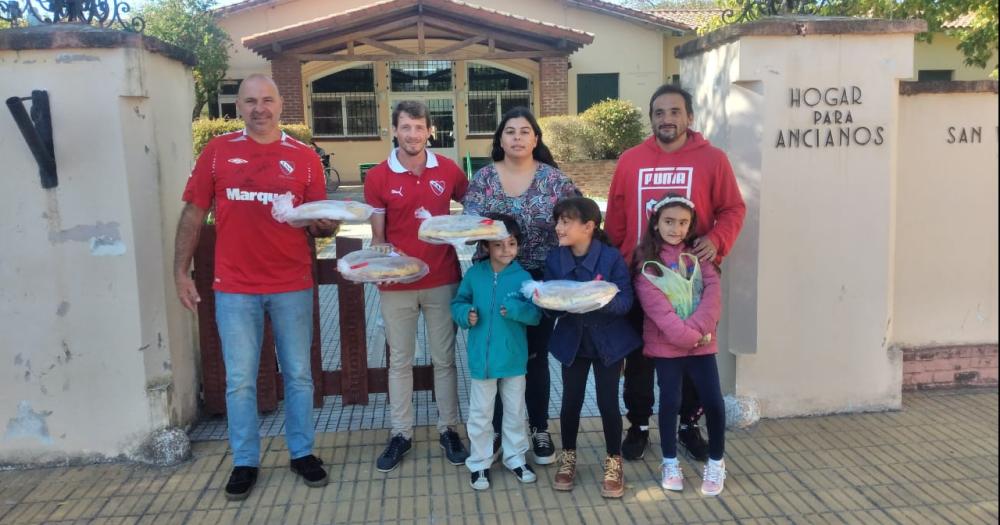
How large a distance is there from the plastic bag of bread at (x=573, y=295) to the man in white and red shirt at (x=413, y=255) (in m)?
0.66

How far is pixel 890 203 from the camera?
4.34 m

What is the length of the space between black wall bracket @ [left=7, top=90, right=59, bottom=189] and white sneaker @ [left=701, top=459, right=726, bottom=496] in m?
3.64

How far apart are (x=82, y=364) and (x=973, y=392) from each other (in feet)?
17.7

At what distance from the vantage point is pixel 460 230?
330cm

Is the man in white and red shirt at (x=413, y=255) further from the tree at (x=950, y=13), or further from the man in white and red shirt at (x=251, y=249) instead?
the tree at (x=950, y=13)

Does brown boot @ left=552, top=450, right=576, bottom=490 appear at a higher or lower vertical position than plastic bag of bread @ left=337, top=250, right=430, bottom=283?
lower

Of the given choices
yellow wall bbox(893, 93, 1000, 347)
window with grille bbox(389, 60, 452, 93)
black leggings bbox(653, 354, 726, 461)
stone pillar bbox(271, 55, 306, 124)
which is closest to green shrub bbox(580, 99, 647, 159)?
window with grille bbox(389, 60, 452, 93)

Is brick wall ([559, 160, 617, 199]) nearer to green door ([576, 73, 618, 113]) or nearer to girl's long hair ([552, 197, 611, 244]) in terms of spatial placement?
green door ([576, 73, 618, 113])

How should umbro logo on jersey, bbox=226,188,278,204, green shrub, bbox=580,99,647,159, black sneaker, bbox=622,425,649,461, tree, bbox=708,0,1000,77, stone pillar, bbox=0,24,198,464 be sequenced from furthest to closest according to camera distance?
1. green shrub, bbox=580,99,647,159
2. tree, bbox=708,0,1000,77
3. black sneaker, bbox=622,425,649,461
4. stone pillar, bbox=0,24,198,464
5. umbro logo on jersey, bbox=226,188,278,204

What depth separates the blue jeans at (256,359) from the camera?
11.6ft

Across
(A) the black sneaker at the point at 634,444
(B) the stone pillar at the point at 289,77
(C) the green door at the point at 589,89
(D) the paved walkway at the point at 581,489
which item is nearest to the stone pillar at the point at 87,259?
(D) the paved walkway at the point at 581,489

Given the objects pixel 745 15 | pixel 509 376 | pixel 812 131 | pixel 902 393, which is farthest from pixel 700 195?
pixel 902 393

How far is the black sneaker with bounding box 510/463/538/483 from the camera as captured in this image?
144 inches

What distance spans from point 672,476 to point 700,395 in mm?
426
